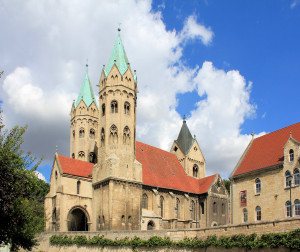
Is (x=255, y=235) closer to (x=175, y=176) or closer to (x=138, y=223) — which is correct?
(x=138, y=223)

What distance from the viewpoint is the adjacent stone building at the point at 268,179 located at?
1281 inches

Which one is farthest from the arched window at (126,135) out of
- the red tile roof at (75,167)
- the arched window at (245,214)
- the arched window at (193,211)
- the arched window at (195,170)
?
the arched window at (195,170)

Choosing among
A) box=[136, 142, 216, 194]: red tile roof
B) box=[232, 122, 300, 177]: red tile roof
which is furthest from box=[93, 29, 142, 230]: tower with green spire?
box=[232, 122, 300, 177]: red tile roof

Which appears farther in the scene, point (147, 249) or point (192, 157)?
point (192, 157)

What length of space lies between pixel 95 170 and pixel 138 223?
8.97 meters

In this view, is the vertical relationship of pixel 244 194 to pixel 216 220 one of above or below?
above

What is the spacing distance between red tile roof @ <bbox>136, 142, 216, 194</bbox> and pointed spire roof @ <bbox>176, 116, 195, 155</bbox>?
382 centimetres

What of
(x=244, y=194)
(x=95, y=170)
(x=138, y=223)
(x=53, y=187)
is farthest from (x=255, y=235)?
(x=53, y=187)

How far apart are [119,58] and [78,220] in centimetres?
2281

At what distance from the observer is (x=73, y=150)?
61.4m

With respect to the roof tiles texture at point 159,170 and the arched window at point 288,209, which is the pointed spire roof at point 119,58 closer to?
the roof tiles texture at point 159,170

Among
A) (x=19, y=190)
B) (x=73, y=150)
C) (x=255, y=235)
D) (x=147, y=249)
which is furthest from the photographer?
(x=73, y=150)

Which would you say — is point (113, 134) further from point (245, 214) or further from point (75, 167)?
point (245, 214)

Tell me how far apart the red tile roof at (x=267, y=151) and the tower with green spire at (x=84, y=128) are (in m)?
27.8
